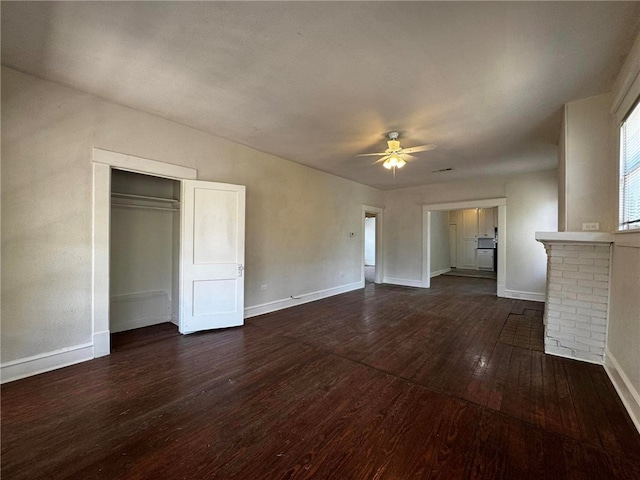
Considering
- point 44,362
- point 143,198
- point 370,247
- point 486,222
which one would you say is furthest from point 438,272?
point 44,362

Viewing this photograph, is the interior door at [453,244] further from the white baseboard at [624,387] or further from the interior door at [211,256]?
the interior door at [211,256]

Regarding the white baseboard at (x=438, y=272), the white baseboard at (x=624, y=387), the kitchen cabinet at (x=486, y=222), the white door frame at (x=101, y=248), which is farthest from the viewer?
the kitchen cabinet at (x=486, y=222)

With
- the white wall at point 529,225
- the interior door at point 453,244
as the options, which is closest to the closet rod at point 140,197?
the white wall at point 529,225

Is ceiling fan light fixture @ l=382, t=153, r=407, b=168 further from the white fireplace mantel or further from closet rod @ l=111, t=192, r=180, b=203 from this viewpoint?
closet rod @ l=111, t=192, r=180, b=203

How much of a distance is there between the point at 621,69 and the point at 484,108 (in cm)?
102

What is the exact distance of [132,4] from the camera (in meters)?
1.71

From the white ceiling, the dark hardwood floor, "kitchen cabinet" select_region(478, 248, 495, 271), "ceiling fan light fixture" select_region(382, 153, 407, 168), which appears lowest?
the dark hardwood floor

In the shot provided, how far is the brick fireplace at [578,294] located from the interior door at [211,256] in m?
3.95

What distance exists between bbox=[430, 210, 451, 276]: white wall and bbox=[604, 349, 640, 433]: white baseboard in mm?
6317

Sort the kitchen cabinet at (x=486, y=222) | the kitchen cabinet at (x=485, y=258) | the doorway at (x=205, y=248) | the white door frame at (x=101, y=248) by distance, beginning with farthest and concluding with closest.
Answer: the kitchen cabinet at (x=485, y=258) < the kitchen cabinet at (x=486, y=222) < the doorway at (x=205, y=248) < the white door frame at (x=101, y=248)

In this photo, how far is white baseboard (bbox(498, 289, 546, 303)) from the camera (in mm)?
5562

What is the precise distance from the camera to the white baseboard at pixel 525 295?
556 cm

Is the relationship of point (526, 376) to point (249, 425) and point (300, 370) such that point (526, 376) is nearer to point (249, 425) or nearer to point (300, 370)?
point (300, 370)

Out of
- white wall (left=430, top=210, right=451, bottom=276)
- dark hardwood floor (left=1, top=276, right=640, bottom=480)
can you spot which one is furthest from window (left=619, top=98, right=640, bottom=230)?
white wall (left=430, top=210, right=451, bottom=276)
